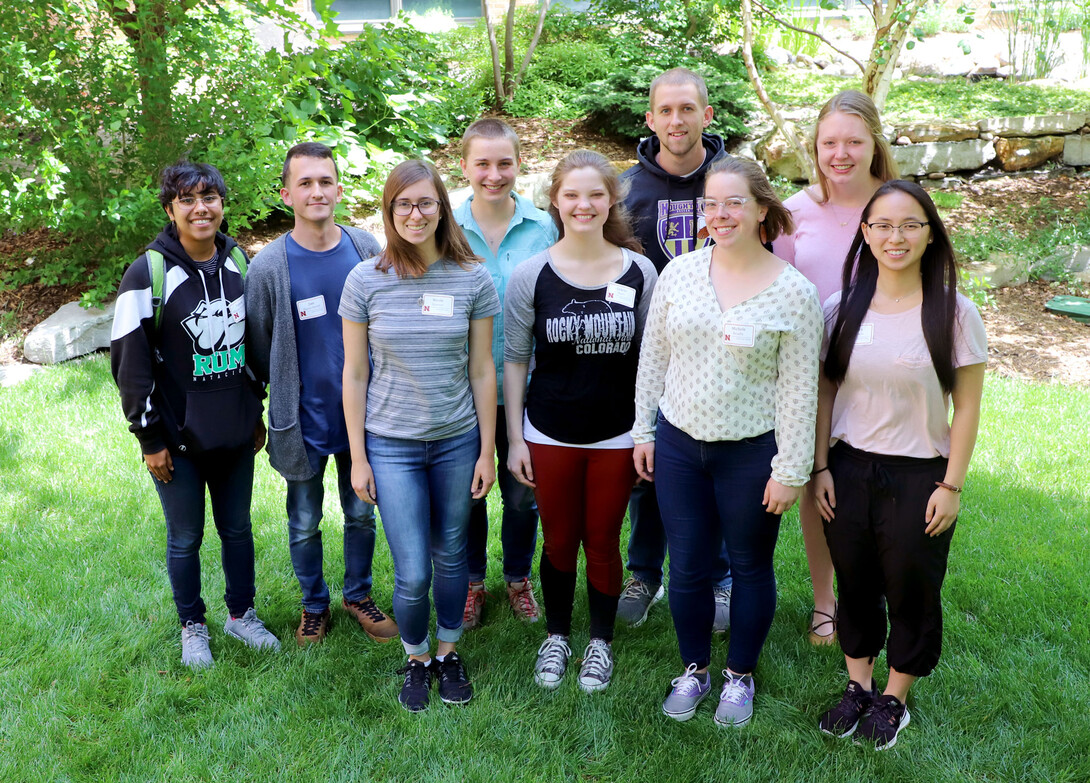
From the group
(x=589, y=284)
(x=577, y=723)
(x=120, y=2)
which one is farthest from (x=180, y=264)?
(x=120, y=2)

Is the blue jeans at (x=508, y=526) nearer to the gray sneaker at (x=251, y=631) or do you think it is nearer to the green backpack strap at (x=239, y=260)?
the gray sneaker at (x=251, y=631)

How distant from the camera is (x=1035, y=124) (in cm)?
1020

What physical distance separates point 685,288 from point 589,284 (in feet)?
1.24

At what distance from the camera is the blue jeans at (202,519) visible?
3291mm

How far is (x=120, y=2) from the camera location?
6734 millimetres

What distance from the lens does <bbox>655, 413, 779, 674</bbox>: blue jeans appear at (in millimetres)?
2846

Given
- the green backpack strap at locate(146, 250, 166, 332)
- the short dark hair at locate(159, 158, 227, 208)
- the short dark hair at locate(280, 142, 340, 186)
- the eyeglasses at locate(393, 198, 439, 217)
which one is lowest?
the green backpack strap at locate(146, 250, 166, 332)

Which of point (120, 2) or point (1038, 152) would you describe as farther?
point (1038, 152)

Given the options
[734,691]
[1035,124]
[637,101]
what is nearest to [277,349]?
[734,691]

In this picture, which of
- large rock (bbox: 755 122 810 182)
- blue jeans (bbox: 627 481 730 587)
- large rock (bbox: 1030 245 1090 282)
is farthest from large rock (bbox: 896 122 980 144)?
blue jeans (bbox: 627 481 730 587)

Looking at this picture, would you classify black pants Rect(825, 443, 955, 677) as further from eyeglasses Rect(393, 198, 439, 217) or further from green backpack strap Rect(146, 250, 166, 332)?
green backpack strap Rect(146, 250, 166, 332)

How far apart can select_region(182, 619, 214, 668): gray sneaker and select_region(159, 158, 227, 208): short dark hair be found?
178 cm

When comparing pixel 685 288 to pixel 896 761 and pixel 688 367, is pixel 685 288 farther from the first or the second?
pixel 896 761

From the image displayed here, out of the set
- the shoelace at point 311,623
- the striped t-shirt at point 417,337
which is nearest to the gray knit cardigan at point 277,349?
the striped t-shirt at point 417,337
